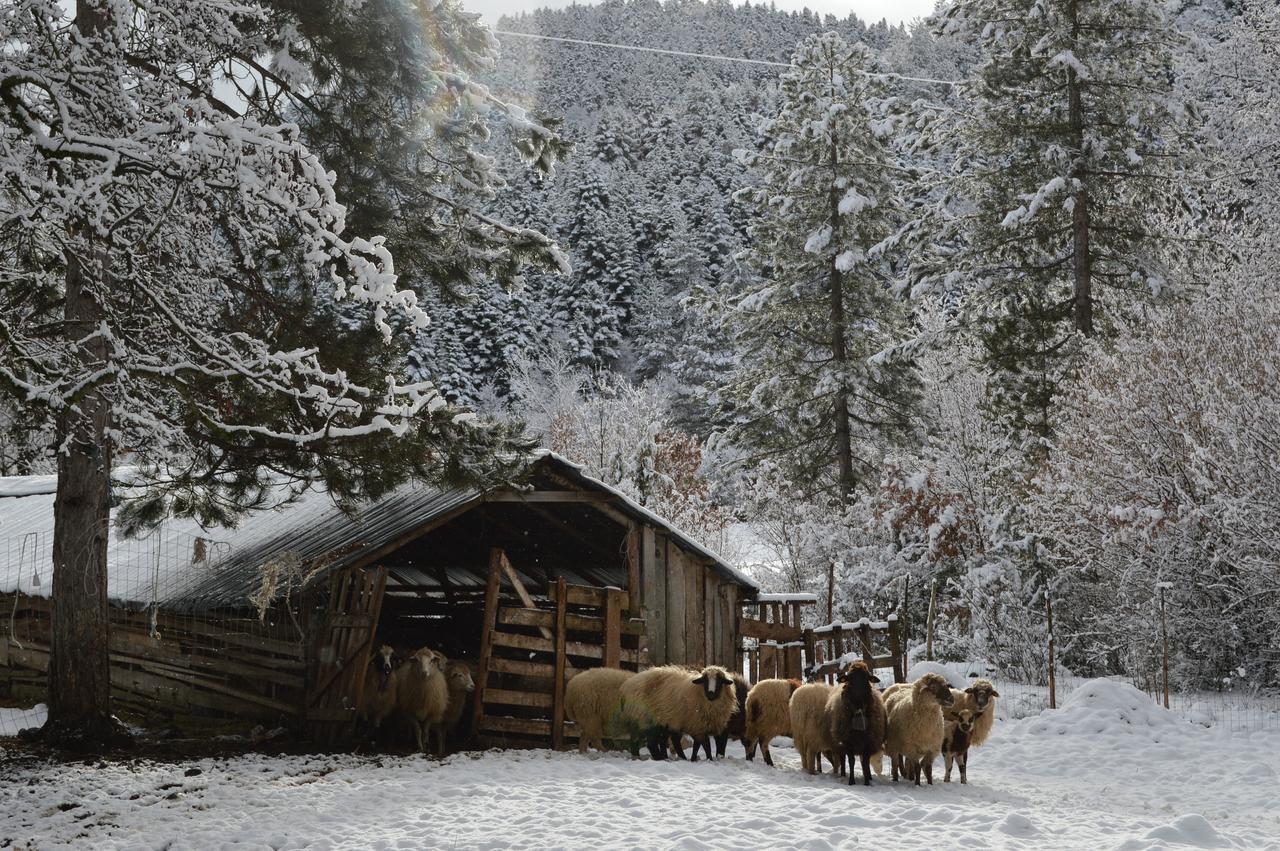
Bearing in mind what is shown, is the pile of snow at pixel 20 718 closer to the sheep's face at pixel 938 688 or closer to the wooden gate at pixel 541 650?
the wooden gate at pixel 541 650

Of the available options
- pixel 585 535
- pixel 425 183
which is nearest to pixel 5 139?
pixel 425 183

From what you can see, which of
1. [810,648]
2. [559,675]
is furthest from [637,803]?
[810,648]

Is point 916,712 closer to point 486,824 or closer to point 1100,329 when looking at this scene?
point 486,824

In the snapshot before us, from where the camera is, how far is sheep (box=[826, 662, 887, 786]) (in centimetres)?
1117

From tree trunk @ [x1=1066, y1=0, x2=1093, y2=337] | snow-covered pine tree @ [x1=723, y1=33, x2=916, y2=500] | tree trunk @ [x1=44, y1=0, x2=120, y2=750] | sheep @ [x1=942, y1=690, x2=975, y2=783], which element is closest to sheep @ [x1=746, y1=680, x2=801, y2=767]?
sheep @ [x1=942, y1=690, x2=975, y2=783]

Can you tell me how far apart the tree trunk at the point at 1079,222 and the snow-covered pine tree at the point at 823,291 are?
6.65 meters

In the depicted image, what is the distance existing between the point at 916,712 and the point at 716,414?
2059cm

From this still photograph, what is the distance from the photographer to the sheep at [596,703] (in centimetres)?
1296

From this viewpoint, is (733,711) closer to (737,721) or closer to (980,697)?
(737,721)

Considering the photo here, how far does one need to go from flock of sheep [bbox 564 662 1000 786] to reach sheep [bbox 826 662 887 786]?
0.01 metres

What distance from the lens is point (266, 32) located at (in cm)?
1058

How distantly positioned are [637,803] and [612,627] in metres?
4.76

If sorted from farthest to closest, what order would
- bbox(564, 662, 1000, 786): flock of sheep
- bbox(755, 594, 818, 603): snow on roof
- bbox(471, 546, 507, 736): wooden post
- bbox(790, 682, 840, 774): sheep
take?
1. bbox(755, 594, 818, 603): snow on roof
2. bbox(471, 546, 507, 736): wooden post
3. bbox(790, 682, 840, 774): sheep
4. bbox(564, 662, 1000, 786): flock of sheep

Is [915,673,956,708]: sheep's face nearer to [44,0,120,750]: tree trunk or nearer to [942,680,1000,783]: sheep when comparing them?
[942,680,1000,783]: sheep
